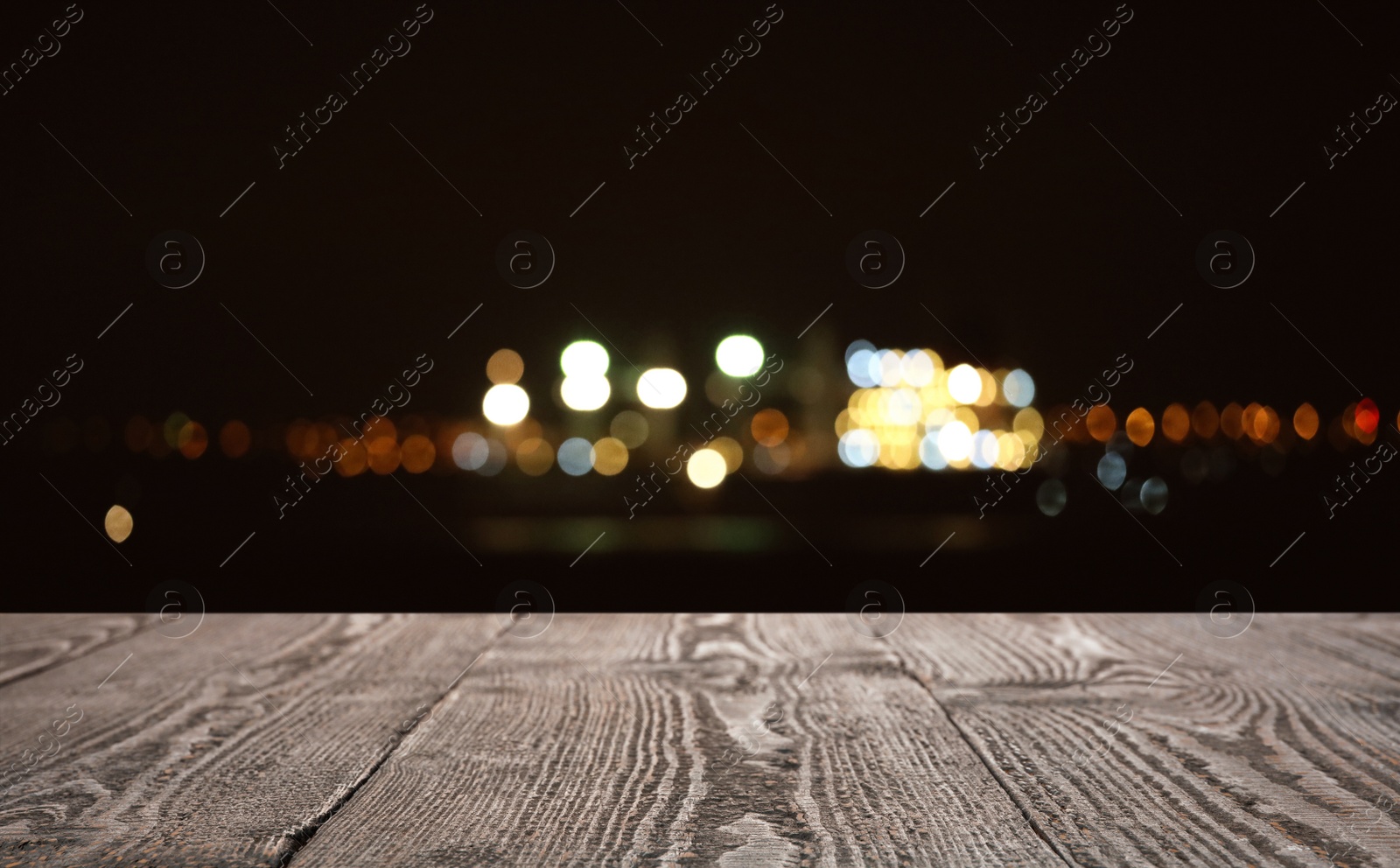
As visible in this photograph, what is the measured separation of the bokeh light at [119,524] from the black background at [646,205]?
0.07 m

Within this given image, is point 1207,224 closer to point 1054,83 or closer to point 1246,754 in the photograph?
point 1054,83

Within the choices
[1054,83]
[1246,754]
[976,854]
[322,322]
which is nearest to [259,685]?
[976,854]

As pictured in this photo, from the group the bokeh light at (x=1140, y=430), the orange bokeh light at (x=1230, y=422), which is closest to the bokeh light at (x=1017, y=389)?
the bokeh light at (x=1140, y=430)

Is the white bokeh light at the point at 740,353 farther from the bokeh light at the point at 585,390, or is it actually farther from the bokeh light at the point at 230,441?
the bokeh light at the point at 585,390

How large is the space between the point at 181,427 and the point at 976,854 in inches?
181

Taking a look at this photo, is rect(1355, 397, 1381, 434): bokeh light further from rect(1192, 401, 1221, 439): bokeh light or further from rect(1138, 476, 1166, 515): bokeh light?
rect(1192, 401, 1221, 439): bokeh light

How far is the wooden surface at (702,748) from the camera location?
2.36ft

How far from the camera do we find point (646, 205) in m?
3.34

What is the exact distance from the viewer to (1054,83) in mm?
2811

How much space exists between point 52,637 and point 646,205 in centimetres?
228

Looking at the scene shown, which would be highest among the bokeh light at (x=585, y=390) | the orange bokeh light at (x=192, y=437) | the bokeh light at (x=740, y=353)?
the bokeh light at (x=585, y=390)

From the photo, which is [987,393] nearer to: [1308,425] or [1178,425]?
[1178,425]

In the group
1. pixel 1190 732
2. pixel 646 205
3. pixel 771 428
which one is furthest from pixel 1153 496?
pixel 771 428

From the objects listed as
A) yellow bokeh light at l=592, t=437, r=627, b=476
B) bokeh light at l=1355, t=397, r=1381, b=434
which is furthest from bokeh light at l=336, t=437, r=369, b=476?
yellow bokeh light at l=592, t=437, r=627, b=476
